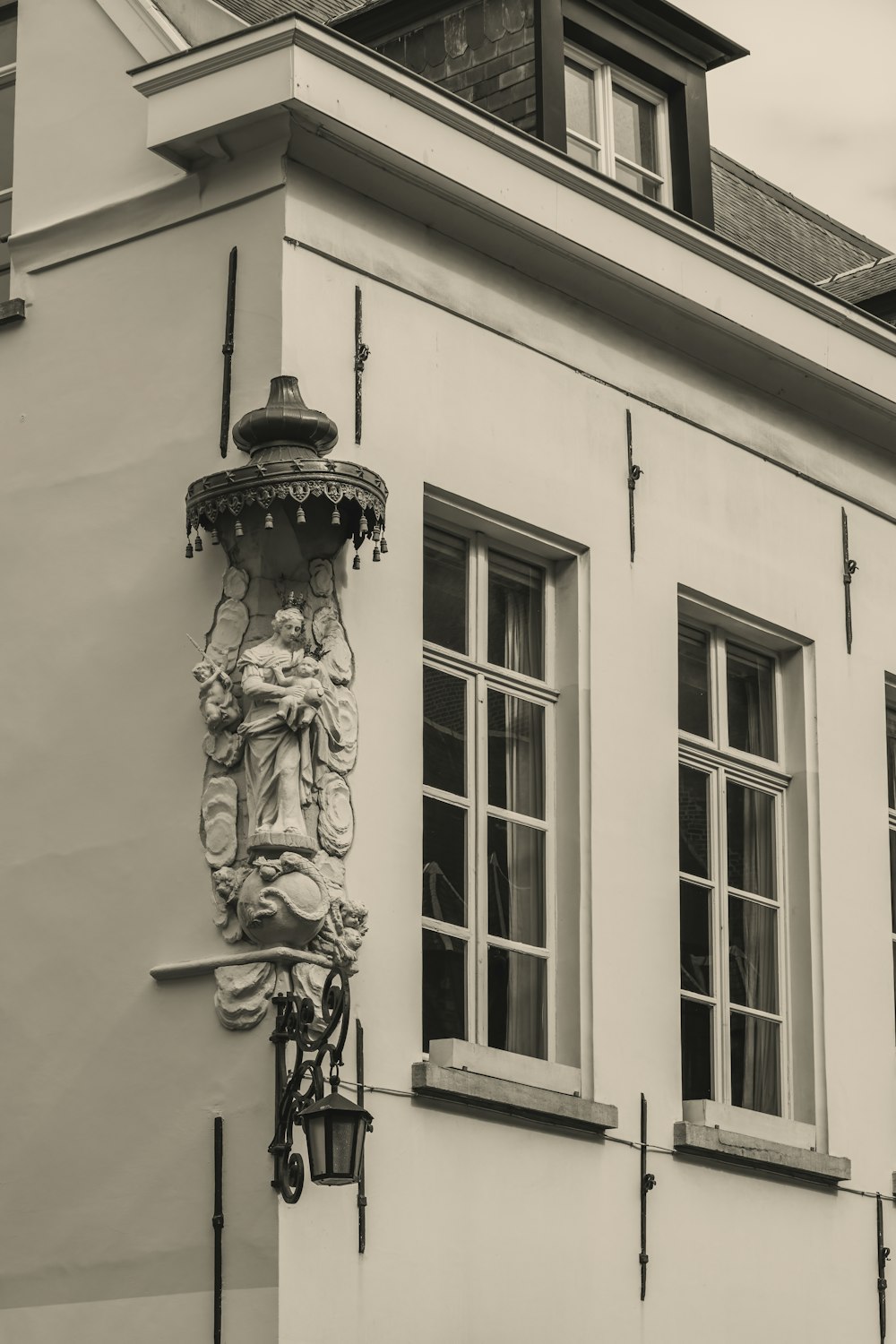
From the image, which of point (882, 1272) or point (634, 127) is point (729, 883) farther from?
point (634, 127)

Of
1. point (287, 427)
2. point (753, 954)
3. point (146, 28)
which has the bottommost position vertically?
point (753, 954)

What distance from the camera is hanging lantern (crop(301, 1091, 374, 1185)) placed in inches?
357

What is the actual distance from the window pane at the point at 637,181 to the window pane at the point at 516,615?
2.59m

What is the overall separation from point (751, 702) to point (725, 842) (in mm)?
900

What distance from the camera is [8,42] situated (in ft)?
40.4

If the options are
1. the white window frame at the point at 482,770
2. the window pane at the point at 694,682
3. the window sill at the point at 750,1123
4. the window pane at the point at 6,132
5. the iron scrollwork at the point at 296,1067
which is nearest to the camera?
the iron scrollwork at the point at 296,1067

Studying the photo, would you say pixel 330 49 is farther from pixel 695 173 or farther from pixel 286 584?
pixel 695 173

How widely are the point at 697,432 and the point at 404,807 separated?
3175mm

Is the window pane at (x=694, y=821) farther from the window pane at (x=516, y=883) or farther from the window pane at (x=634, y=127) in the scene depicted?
the window pane at (x=634, y=127)

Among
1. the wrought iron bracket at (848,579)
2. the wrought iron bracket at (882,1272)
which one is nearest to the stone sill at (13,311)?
the wrought iron bracket at (848,579)

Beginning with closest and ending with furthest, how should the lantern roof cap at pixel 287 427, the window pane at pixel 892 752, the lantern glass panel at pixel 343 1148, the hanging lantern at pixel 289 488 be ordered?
1. the lantern glass panel at pixel 343 1148
2. the hanging lantern at pixel 289 488
3. the lantern roof cap at pixel 287 427
4. the window pane at pixel 892 752

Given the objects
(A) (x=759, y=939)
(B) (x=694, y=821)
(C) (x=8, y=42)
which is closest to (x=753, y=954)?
(A) (x=759, y=939)

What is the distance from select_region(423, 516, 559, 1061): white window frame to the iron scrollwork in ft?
4.23

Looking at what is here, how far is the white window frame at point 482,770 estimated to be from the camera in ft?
36.0
